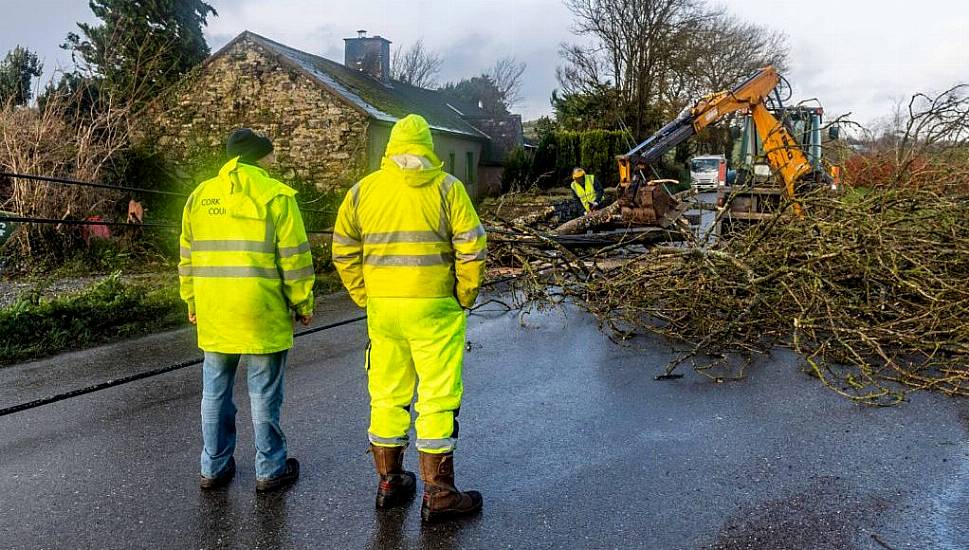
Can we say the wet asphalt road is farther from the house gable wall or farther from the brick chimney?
the brick chimney

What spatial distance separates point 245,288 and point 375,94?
22.3 metres

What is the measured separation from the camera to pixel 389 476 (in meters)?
3.85

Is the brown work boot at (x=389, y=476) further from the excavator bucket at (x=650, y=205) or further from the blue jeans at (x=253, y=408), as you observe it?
the excavator bucket at (x=650, y=205)

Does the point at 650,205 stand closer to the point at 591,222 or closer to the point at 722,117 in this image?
the point at 591,222

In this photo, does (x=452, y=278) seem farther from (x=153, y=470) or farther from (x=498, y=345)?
(x=498, y=345)

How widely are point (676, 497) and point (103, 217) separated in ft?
46.7

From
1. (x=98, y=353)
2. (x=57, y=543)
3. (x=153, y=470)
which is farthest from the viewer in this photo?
(x=98, y=353)

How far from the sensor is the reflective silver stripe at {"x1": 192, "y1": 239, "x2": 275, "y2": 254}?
388 centimetres

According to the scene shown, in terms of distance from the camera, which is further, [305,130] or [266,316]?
[305,130]

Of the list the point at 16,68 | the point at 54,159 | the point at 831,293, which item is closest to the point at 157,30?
the point at 16,68

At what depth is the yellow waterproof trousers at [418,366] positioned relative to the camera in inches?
145

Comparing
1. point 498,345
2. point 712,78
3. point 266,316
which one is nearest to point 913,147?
point 498,345

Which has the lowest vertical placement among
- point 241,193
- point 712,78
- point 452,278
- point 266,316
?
point 266,316

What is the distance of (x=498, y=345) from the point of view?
25.1 feet
